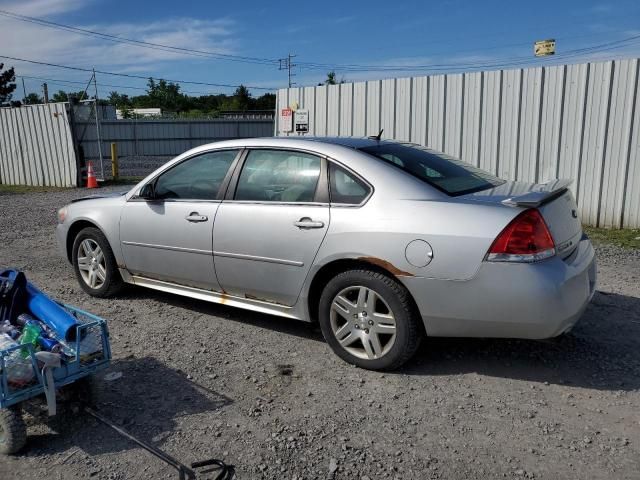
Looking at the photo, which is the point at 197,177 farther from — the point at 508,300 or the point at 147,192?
the point at 508,300

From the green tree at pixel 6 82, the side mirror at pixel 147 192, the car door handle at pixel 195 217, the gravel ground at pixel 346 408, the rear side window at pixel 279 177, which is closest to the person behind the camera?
the gravel ground at pixel 346 408

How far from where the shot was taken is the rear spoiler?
3.30m

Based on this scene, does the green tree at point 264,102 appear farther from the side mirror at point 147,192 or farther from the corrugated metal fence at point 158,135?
the side mirror at point 147,192

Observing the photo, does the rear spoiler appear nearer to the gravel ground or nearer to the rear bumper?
the rear bumper

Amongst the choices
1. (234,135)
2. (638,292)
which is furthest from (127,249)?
(234,135)

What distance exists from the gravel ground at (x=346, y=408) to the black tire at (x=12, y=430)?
0.07m

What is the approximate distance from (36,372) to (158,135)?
23358mm

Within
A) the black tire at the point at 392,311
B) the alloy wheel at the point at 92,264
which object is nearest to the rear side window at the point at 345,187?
the black tire at the point at 392,311

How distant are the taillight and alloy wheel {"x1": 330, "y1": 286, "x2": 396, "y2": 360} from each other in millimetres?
788

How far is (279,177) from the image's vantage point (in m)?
4.20

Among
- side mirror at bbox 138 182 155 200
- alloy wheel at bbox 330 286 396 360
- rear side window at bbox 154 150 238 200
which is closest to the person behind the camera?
alloy wheel at bbox 330 286 396 360

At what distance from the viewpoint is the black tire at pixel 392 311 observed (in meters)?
3.56

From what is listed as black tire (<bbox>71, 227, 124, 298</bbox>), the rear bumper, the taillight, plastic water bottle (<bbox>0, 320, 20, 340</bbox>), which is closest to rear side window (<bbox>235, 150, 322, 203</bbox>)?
the rear bumper

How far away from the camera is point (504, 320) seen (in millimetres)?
3338
